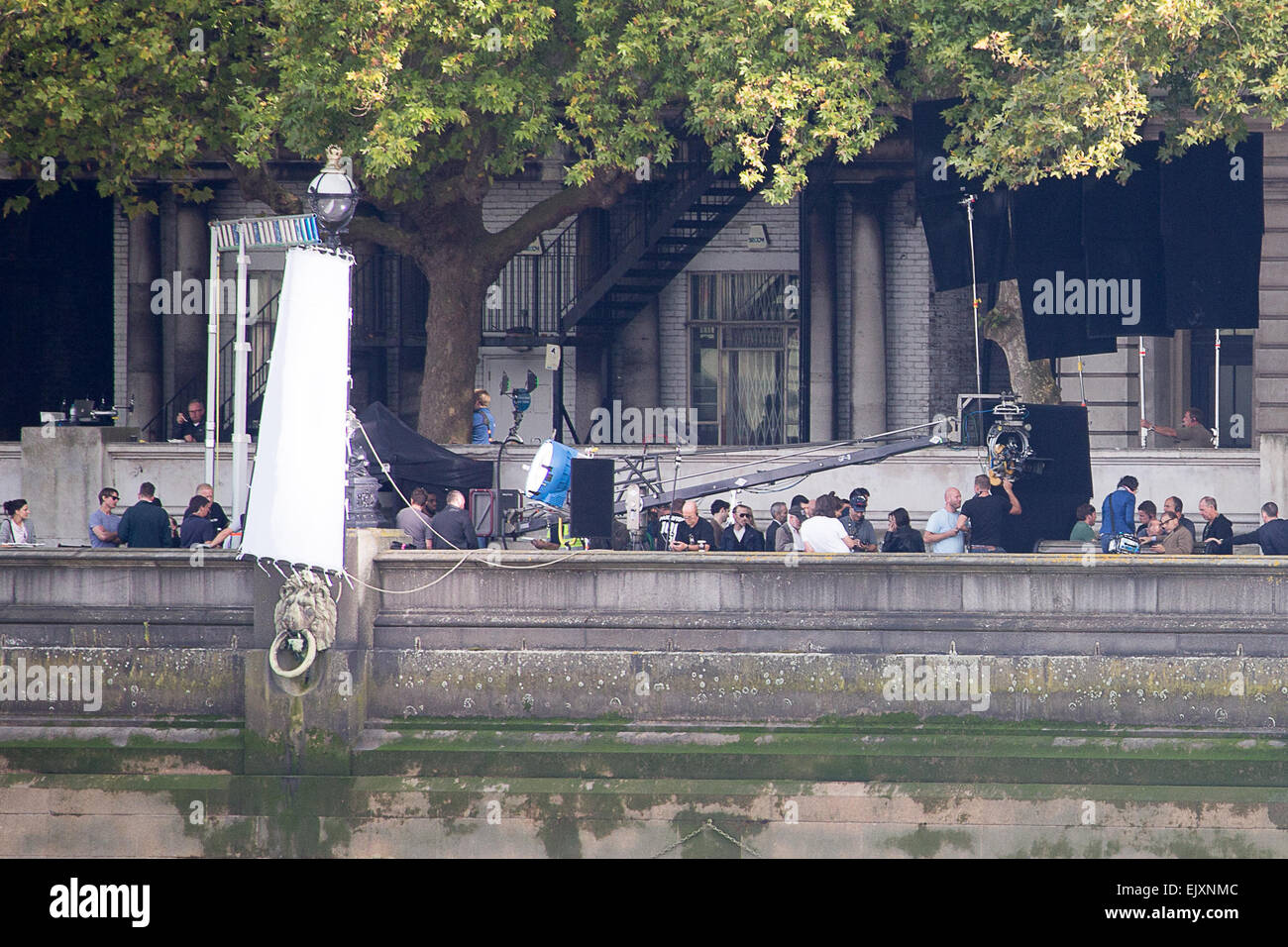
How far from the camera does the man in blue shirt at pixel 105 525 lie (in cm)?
1850

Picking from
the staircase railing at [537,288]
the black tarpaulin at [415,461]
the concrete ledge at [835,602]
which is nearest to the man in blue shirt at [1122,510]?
the concrete ledge at [835,602]

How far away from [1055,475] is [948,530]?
1.42 m

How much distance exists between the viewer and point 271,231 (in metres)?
15.5

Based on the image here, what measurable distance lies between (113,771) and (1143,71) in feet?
44.6

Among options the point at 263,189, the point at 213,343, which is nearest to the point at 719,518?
the point at 213,343

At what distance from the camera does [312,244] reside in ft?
45.5

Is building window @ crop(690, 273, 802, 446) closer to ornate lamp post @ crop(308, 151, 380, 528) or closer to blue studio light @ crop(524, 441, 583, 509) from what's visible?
blue studio light @ crop(524, 441, 583, 509)

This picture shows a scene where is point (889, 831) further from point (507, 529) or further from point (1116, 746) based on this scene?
point (507, 529)

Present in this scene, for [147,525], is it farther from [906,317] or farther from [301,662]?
[906,317]

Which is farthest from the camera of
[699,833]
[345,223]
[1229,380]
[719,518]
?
[1229,380]

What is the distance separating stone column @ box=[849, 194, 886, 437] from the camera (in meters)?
27.4

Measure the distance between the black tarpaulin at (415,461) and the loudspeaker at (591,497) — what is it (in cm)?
276

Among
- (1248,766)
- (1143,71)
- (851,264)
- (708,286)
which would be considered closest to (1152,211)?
(1143,71)

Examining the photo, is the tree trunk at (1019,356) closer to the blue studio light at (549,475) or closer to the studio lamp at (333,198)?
the blue studio light at (549,475)
